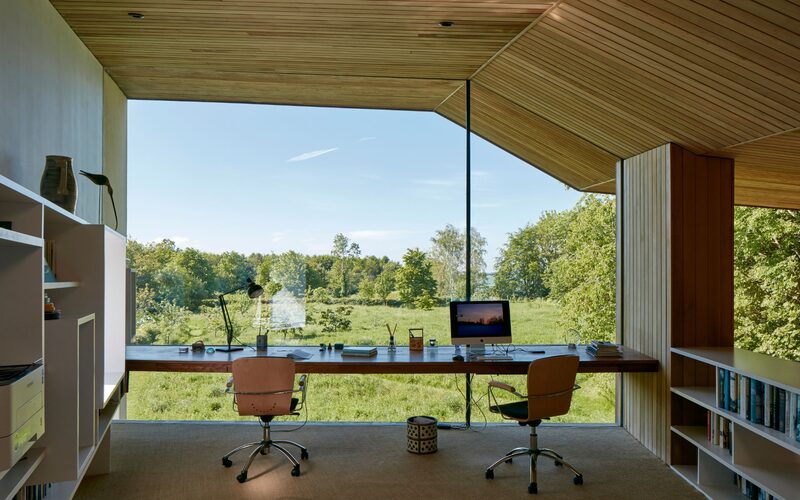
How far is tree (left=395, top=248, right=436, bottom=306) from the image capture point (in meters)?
6.13

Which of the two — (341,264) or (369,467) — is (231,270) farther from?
(369,467)

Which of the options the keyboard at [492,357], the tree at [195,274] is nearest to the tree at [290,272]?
the tree at [195,274]

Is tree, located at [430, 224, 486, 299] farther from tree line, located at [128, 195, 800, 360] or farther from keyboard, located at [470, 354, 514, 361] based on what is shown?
keyboard, located at [470, 354, 514, 361]

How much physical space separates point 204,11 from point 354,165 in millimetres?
2564

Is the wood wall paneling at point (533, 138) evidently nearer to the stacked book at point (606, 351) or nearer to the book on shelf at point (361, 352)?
the stacked book at point (606, 351)

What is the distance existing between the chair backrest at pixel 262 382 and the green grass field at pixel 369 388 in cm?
152

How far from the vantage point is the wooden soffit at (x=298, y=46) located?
3.79m

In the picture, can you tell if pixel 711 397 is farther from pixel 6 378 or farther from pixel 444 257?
pixel 6 378

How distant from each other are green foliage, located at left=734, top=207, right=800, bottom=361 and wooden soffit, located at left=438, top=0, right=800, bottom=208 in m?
6.03

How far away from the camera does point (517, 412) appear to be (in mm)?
4355

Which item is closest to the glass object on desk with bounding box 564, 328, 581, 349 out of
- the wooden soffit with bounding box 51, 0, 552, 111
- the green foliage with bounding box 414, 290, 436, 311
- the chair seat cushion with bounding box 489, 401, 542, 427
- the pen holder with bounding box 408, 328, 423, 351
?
the green foliage with bounding box 414, 290, 436, 311

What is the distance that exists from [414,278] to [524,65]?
2.42 m

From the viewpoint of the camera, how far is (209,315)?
19.3 feet

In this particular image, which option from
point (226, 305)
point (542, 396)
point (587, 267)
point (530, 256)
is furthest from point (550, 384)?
point (226, 305)
